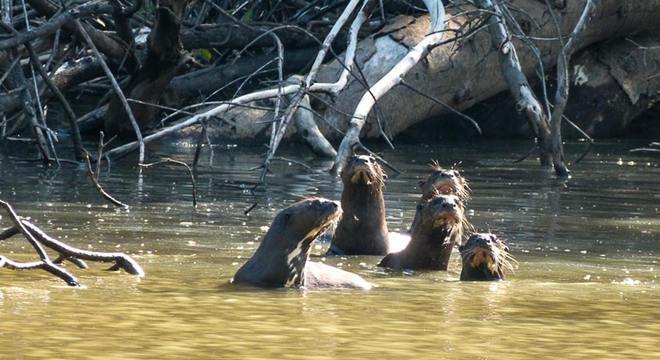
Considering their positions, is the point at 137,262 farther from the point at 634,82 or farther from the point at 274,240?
the point at 634,82

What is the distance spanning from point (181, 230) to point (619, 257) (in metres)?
2.74

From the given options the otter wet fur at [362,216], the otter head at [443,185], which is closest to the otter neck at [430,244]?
the otter wet fur at [362,216]

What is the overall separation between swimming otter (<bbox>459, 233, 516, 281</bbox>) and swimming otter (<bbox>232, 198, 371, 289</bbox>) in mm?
758

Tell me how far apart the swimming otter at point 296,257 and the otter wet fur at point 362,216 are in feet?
6.33

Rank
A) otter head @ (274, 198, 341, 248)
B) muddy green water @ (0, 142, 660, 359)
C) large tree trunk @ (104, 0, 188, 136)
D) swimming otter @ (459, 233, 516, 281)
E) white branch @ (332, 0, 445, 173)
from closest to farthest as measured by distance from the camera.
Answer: muddy green water @ (0, 142, 660, 359) < otter head @ (274, 198, 341, 248) < swimming otter @ (459, 233, 516, 281) < white branch @ (332, 0, 445, 173) < large tree trunk @ (104, 0, 188, 136)

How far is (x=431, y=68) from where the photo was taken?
1523cm

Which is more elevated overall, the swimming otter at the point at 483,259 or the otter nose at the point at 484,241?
the otter nose at the point at 484,241

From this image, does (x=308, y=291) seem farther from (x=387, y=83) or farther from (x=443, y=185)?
(x=387, y=83)

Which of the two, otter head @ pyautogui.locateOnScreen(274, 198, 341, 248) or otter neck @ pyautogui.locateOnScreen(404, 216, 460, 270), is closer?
otter head @ pyautogui.locateOnScreen(274, 198, 341, 248)

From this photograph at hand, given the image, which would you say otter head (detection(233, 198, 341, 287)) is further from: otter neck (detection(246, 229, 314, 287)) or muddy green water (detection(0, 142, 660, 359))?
muddy green water (detection(0, 142, 660, 359))

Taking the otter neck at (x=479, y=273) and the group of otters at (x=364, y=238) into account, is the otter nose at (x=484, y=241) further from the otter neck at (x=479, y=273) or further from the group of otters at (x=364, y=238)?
the otter neck at (x=479, y=273)

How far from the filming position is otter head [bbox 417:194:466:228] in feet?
27.2

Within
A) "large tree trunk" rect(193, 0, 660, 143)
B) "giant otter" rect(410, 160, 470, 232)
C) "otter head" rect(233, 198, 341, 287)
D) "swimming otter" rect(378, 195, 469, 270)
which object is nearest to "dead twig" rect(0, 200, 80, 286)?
"otter head" rect(233, 198, 341, 287)

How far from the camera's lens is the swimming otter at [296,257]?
22.8 ft
